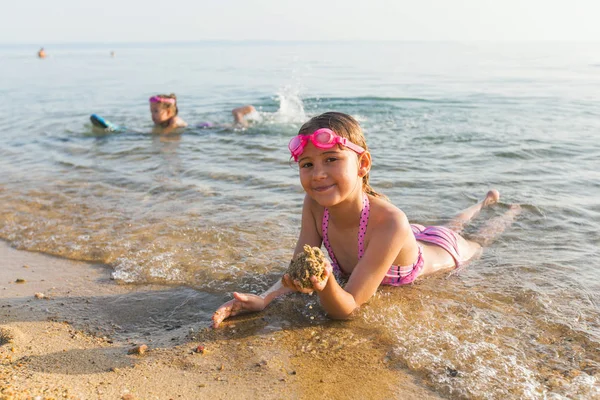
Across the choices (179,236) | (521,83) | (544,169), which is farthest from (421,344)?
(521,83)

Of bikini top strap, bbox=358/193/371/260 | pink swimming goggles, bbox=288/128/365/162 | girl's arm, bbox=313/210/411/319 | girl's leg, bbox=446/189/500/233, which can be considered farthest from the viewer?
girl's leg, bbox=446/189/500/233

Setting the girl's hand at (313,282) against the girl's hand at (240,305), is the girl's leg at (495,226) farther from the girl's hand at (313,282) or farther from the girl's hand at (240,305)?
the girl's hand at (313,282)

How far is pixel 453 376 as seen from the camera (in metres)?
2.70

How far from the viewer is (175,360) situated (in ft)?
9.29

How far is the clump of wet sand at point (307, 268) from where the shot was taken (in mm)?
2611

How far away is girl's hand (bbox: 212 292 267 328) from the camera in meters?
3.26

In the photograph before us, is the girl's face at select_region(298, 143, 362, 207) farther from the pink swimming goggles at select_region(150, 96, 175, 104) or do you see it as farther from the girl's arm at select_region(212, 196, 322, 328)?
the pink swimming goggles at select_region(150, 96, 175, 104)

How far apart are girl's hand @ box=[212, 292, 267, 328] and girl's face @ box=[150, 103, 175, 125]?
24.9 ft

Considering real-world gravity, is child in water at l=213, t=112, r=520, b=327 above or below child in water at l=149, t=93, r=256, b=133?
above

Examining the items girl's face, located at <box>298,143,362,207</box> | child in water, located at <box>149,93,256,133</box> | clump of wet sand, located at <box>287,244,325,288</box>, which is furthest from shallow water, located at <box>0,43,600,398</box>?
girl's face, located at <box>298,143,362,207</box>

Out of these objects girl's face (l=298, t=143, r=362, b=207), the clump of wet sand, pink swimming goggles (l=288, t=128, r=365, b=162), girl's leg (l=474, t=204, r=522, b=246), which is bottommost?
girl's leg (l=474, t=204, r=522, b=246)

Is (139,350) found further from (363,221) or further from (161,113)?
(161,113)

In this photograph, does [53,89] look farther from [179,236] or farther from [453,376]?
[453,376]

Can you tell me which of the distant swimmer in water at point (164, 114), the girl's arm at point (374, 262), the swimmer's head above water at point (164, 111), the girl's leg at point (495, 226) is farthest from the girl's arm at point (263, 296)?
the swimmer's head above water at point (164, 111)
